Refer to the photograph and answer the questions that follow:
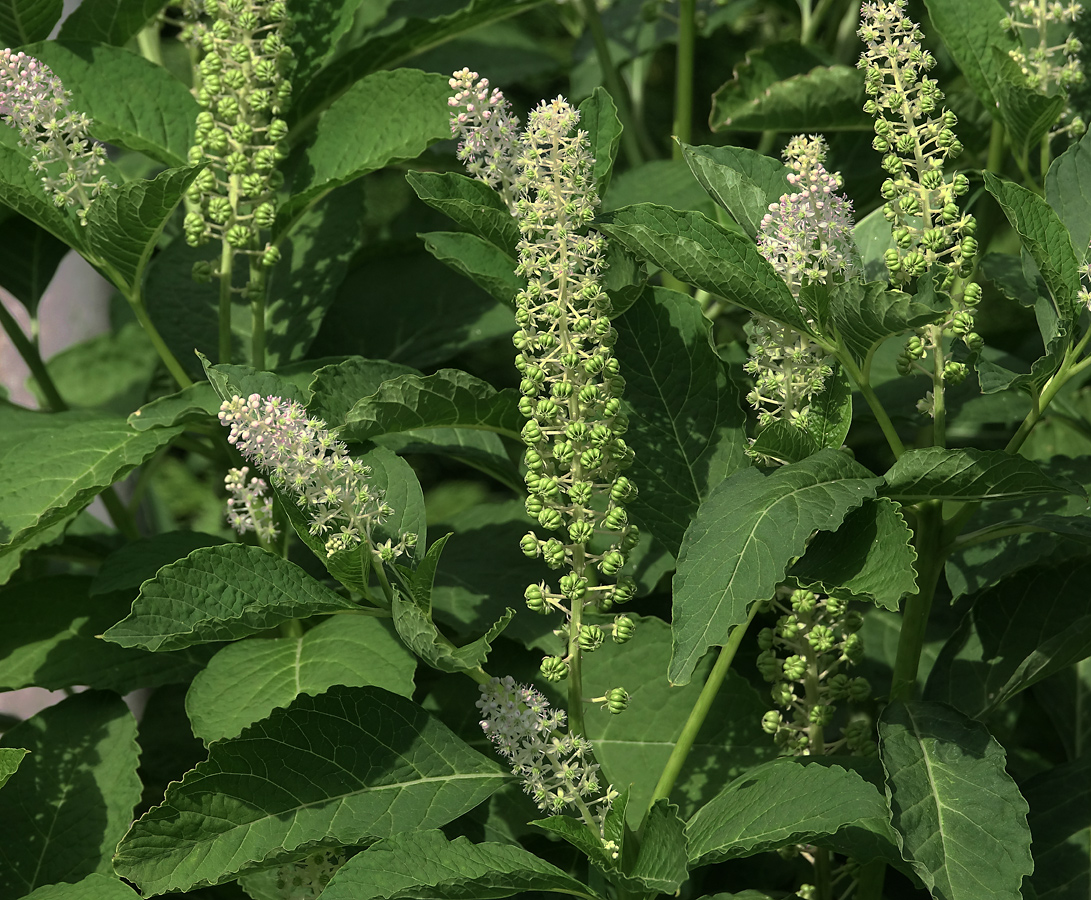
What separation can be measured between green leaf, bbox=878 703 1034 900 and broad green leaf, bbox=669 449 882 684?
0.23 metres

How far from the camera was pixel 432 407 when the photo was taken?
115 cm

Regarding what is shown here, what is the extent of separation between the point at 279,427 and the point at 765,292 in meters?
0.41

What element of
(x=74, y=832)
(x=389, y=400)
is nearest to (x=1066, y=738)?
(x=389, y=400)

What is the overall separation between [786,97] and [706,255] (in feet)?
A: 2.25

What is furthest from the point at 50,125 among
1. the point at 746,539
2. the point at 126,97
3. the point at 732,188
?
the point at 746,539

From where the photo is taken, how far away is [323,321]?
1747 millimetres

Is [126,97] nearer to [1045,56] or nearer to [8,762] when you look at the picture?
[8,762]

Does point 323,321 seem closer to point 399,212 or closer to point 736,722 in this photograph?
point 399,212

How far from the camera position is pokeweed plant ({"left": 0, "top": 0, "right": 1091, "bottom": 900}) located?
100cm

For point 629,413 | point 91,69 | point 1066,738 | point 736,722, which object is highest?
point 91,69

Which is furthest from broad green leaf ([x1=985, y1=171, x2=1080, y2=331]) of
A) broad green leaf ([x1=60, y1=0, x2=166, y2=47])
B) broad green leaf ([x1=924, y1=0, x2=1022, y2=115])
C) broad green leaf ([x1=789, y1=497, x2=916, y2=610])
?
broad green leaf ([x1=60, y1=0, x2=166, y2=47])

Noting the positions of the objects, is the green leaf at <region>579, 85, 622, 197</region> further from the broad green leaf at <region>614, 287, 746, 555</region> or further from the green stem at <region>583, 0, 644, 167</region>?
the green stem at <region>583, 0, 644, 167</region>

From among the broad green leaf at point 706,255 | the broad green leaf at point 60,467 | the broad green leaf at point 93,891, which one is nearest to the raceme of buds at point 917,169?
the broad green leaf at point 706,255

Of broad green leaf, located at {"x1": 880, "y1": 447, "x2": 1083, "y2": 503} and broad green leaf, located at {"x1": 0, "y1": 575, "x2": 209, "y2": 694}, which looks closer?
broad green leaf, located at {"x1": 880, "y1": 447, "x2": 1083, "y2": 503}
